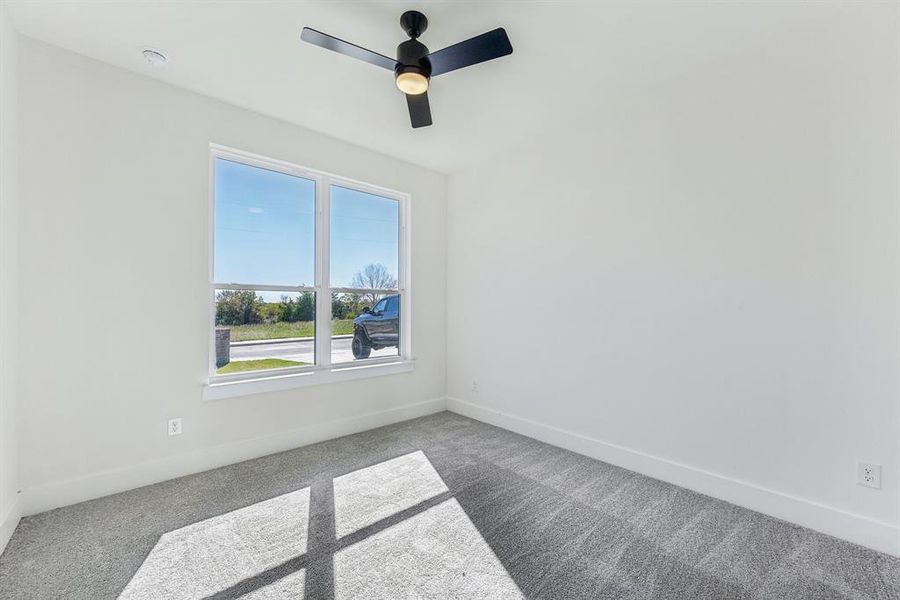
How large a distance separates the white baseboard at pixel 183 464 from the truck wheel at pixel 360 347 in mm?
579

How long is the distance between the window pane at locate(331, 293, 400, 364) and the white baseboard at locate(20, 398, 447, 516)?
2.00ft

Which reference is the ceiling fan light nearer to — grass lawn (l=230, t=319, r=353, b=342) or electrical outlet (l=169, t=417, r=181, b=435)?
grass lawn (l=230, t=319, r=353, b=342)

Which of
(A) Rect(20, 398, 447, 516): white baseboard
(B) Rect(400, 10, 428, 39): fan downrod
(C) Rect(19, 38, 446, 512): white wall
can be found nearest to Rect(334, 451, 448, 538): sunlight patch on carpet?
(A) Rect(20, 398, 447, 516): white baseboard

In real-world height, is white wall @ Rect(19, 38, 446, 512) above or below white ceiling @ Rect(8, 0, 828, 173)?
below

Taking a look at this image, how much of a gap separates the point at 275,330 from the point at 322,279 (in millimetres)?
593

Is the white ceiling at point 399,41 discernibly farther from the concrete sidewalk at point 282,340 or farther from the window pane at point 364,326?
the concrete sidewalk at point 282,340

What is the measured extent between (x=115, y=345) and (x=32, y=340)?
370 millimetres

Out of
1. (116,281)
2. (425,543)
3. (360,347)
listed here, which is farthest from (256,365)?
(425,543)

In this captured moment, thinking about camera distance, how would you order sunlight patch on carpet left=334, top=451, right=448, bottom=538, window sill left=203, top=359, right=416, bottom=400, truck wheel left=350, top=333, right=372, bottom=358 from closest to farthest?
sunlight patch on carpet left=334, top=451, right=448, bottom=538 < window sill left=203, top=359, right=416, bottom=400 < truck wheel left=350, top=333, right=372, bottom=358

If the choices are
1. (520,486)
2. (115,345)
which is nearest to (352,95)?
(115,345)

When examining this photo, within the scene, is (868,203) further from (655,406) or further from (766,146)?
(655,406)

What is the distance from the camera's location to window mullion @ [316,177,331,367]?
139 inches

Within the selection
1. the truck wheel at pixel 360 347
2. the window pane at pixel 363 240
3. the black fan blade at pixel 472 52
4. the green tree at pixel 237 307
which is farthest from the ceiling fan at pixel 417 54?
the truck wheel at pixel 360 347

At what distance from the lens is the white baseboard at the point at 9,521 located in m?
1.94
